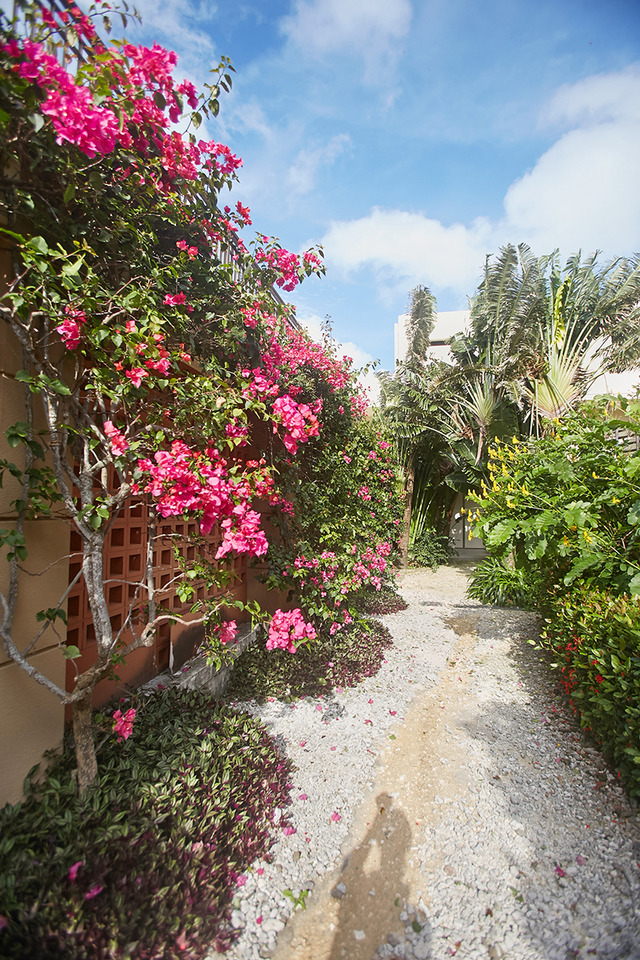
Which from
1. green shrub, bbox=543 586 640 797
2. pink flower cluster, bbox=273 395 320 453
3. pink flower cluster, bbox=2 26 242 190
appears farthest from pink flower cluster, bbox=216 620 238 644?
pink flower cluster, bbox=2 26 242 190

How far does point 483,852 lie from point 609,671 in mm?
1398

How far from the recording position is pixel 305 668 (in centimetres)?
452

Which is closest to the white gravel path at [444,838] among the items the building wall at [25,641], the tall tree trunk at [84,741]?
Answer: the tall tree trunk at [84,741]

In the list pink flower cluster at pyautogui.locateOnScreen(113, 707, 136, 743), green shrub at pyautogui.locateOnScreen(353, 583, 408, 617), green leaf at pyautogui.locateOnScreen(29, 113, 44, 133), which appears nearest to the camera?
green leaf at pyautogui.locateOnScreen(29, 113, 44, 133)

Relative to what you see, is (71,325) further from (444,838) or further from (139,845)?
(444,838)

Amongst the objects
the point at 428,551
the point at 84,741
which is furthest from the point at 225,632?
the point at 428,551

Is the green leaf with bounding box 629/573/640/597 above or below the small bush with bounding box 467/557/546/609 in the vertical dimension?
above

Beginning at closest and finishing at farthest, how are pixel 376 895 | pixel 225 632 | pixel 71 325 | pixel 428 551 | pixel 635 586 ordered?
pixel 71 325 → pixel 376 895 → pixel 635 586 → pixel 225 632 → pixel 428 551

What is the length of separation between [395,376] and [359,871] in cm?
1048

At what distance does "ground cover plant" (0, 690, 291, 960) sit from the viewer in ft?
5.06

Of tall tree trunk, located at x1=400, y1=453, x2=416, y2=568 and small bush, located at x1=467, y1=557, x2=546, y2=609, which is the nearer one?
small bush, located at x1=467, y1=557, x2=546, y2=609

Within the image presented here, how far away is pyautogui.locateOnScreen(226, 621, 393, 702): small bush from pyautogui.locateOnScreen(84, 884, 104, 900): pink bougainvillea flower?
2.49 m

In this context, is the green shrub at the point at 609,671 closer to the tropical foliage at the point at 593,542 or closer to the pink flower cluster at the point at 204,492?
the tropical foliage at the point at 593,542

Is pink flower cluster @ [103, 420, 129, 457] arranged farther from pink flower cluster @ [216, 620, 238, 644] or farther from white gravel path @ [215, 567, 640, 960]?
white gravel path @ [215, 567, 640, 960]
